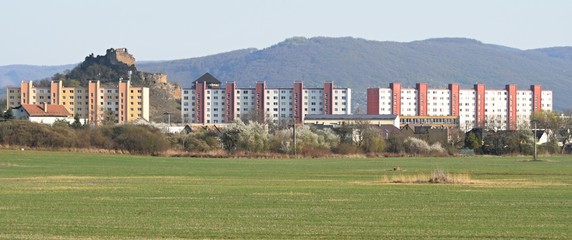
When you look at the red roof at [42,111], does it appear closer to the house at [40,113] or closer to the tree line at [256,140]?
the house at [40,113]

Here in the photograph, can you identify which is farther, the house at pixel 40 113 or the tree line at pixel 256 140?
the house at pixel 40 113

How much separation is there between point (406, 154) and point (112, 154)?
121ft

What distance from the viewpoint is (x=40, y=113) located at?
16625 cm

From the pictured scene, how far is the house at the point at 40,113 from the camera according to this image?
6383 inches

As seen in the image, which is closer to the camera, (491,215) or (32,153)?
(491,215)

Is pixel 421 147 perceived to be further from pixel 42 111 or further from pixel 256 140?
pixel 42 111

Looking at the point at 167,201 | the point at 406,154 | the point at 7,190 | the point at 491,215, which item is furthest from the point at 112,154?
the point at 491,215

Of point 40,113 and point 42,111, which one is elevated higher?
point 42,111

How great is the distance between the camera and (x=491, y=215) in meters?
31.5

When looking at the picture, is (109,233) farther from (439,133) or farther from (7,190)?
(439,133)

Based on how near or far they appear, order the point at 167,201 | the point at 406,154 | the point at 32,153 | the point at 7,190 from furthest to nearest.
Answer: the point at 406,154 → the point at 32,153 → the point at 7,190 → the point at 167,201

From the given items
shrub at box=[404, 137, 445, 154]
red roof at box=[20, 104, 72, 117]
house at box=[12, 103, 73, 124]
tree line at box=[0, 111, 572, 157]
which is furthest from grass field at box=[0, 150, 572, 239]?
red roof at box=[20, 104, 72, 117]

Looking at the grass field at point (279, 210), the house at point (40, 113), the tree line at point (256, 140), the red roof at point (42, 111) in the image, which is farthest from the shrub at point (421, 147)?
the grass field at point (279, 210)

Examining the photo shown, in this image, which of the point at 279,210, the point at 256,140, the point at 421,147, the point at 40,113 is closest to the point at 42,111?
the point at 40,113
